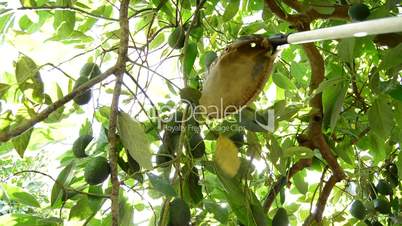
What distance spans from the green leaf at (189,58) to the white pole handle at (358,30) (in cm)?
36

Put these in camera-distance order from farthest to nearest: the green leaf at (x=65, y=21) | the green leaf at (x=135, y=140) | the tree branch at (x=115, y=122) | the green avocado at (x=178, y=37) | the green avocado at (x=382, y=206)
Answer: the green avocado at (x=382, y=206)
the green leaf at (x=65, y=21)
the green avocado at (x=178, y=37)
the green leaf at (x=135, y=140)
the tree branch at (x=115, y=122)

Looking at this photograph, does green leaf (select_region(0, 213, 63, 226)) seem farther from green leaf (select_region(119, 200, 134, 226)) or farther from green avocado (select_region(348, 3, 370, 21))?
green avocado (select_region(348, 3, 370, 21))

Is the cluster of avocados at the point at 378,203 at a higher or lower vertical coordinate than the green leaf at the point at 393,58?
lower

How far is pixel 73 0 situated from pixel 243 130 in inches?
20.9

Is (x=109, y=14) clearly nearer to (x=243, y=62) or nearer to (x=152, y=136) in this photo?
(x=152, y=136)

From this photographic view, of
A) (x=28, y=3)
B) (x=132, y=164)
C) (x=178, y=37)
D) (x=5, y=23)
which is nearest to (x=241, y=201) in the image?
(x=132, y=164)

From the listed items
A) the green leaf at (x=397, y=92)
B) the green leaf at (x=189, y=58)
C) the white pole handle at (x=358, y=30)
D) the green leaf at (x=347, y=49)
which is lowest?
the white pole handle at (x=358, y=30)

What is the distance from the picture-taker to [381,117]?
3.17ft

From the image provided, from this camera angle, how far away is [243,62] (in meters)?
0.75

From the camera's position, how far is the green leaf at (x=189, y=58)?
0.98m

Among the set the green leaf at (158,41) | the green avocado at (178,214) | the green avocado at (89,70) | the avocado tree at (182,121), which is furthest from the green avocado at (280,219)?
the green leaf at (158,41)

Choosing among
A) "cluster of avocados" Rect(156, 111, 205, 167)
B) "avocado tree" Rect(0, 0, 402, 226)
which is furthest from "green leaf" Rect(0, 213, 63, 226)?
"cluster of avocados" Rect(156, 111, 205, 167)

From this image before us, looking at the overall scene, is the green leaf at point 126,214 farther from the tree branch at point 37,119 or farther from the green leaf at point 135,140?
the tree branch at point 37,119

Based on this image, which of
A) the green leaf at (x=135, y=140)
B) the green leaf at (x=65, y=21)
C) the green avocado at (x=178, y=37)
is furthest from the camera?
the green leaf at (x=65, y=21)
